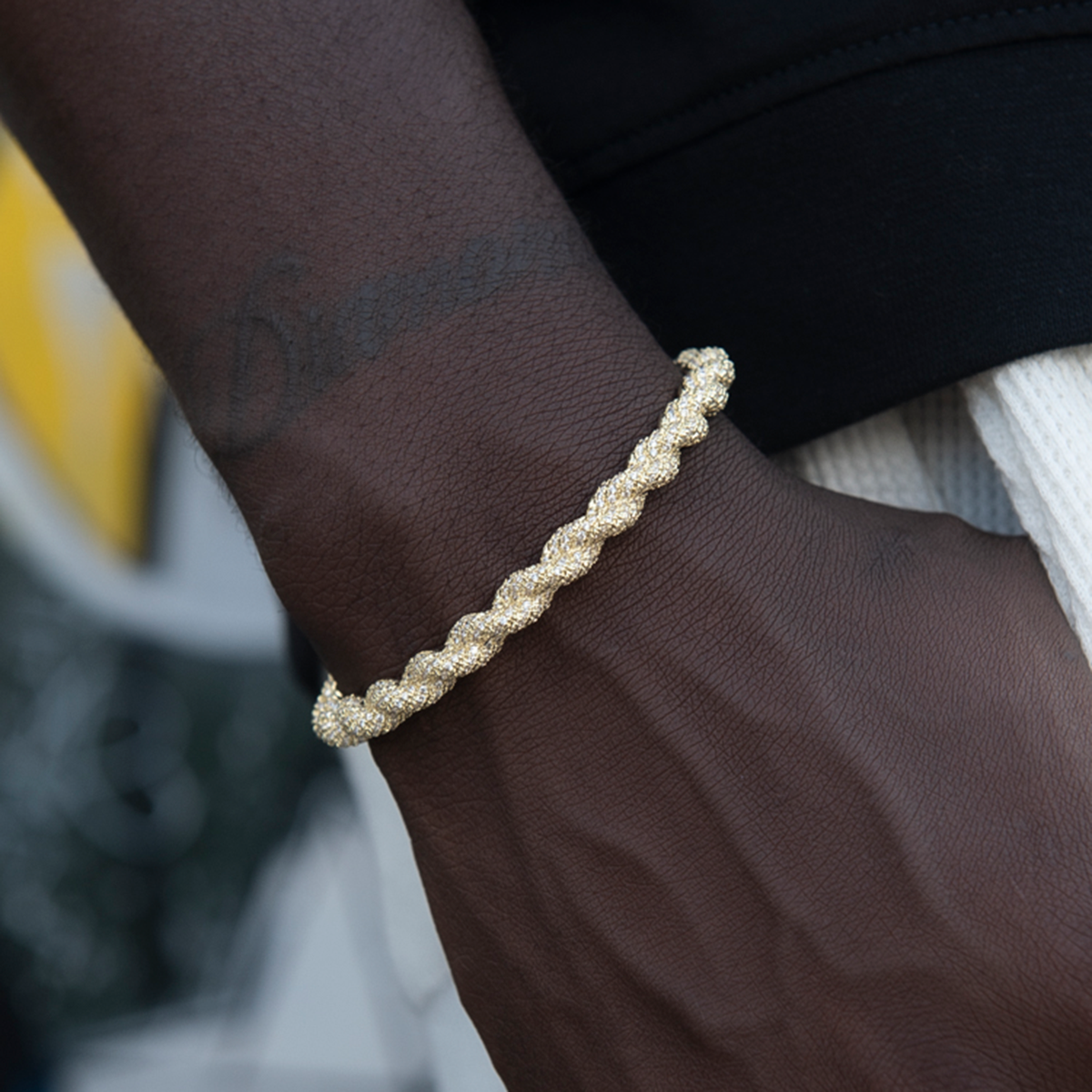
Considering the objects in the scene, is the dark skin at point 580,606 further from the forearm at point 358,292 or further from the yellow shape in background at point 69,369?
the yellow shape in background at point 69,369

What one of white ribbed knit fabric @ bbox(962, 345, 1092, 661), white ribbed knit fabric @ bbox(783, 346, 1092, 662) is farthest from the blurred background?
white ribbed knit fabric @ bbox(962, 345, 1092, 661)

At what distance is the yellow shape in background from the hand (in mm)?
1931

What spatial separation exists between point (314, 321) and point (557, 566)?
10.1 inches

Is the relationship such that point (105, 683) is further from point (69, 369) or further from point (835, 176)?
point (835, 176)

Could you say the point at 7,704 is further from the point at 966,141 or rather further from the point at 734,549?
the point at 966,141

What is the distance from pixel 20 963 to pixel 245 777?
68 cm

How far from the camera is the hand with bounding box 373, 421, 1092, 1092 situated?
0.61 metres

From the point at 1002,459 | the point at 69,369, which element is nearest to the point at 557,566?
the point at 1002,459

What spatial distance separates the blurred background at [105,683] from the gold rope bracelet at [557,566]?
1.70 meters

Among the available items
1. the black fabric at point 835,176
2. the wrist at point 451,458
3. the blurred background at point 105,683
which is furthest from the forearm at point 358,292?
the blurred background at point 105,683

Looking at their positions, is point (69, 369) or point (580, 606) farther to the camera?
point (69, 369)

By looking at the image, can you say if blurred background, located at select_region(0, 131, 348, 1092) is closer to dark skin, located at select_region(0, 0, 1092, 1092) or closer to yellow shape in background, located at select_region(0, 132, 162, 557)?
yellow shape in background, located at select_region(0, 132, 162, 557)

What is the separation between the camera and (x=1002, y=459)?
0.71m

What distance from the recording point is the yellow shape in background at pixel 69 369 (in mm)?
2215
